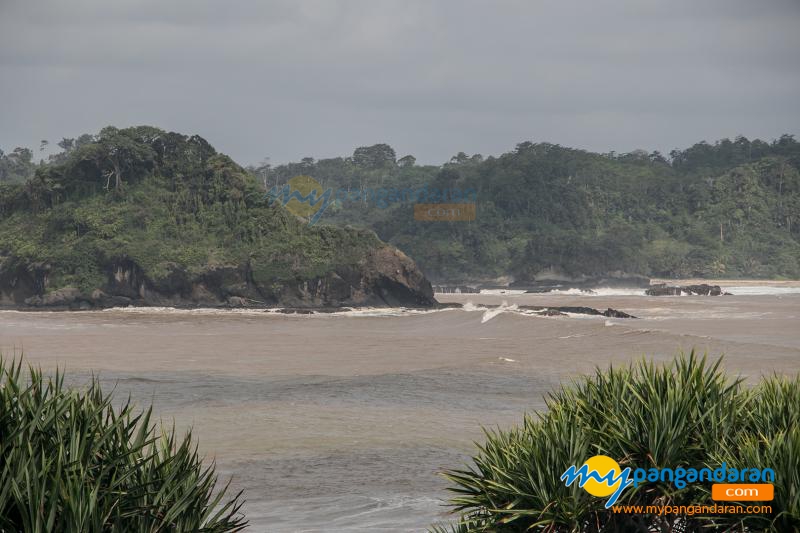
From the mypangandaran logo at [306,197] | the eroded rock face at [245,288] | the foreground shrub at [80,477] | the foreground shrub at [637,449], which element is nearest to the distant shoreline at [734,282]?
the mypangandaran logo at [306,197]

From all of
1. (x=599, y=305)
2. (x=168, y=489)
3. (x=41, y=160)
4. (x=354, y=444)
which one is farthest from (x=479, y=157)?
(x=168, y=489)

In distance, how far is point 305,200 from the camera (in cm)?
15338

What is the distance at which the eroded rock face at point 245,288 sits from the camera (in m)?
75.8

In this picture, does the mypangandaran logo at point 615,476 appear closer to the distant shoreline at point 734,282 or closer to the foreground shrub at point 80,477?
the foreground shrub at point 80,477

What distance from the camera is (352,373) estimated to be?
3494cm

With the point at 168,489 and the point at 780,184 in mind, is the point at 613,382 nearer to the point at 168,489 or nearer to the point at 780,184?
the point at 168,489

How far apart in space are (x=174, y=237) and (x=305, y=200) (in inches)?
2829

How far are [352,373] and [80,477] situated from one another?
2799 centimetres

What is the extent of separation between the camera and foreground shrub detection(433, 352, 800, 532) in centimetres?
871

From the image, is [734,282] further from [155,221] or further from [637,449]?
[637,449]

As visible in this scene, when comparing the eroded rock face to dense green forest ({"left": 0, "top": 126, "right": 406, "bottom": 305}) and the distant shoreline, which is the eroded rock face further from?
the distant shoreline

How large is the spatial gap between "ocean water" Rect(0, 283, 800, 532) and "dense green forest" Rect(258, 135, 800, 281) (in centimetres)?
6257

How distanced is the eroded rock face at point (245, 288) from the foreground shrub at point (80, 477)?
67605 millimetres

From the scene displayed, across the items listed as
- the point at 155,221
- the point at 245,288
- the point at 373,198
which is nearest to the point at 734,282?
the point at 373,198
